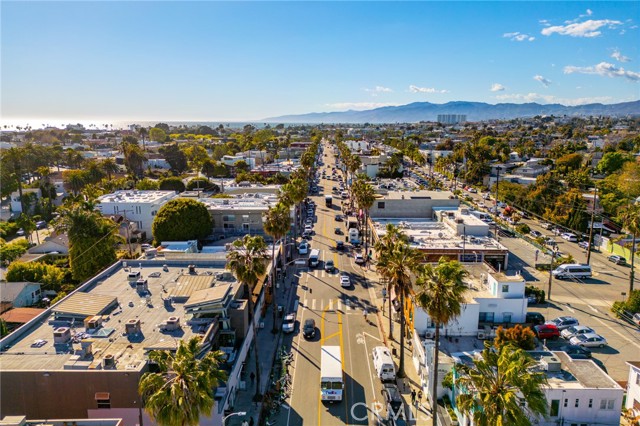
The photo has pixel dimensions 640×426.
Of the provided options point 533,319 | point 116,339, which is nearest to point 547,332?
point 533,319

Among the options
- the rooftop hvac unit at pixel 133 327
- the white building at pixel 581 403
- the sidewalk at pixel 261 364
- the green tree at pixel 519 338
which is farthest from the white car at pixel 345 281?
the rooftop hvac unit at pixel 133 327

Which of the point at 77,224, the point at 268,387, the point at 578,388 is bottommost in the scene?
the point at 268,387

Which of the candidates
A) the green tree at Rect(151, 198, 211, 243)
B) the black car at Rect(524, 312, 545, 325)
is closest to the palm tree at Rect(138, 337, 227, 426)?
the black car at Rect(524, 312, 545, 325)

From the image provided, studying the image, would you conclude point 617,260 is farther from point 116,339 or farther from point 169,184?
point 169,184

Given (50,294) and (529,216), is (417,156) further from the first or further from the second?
(50,294)

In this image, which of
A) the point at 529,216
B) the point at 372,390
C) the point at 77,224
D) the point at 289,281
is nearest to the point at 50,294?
the point at 77,224

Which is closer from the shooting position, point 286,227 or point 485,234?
point 286,227
